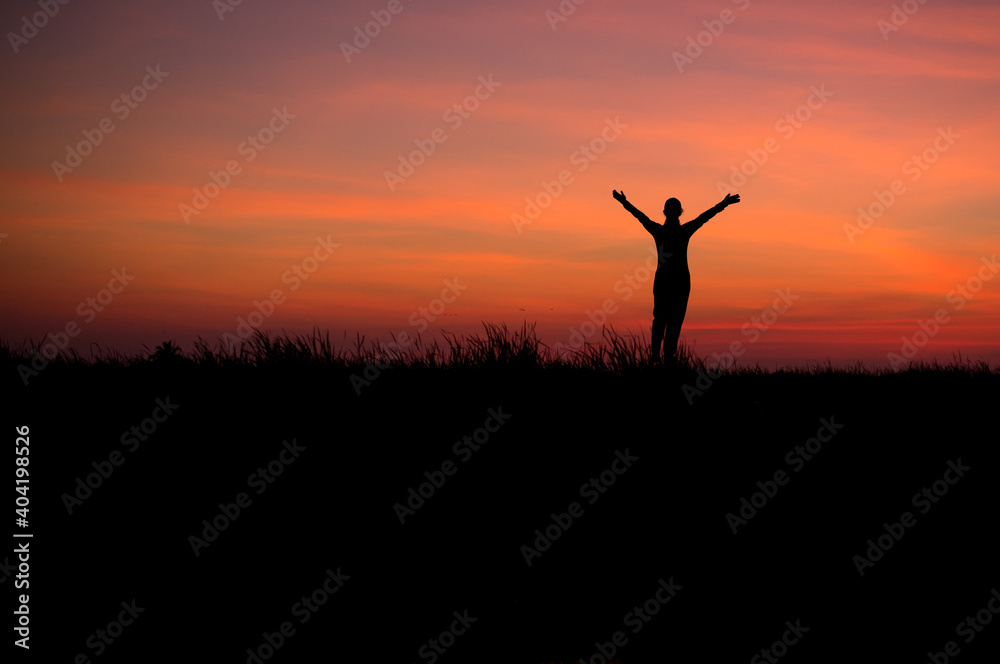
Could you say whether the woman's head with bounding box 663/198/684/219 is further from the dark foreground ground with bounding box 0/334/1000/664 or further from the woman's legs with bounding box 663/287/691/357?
the dark foreground ground with bounding box 0/334/1000/664

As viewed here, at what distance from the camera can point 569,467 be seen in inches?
340

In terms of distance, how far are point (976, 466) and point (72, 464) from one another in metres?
9.40

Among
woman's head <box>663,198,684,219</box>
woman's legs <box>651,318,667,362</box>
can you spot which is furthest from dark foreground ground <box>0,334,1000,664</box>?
woman's head <box>663,198,684,219</box>

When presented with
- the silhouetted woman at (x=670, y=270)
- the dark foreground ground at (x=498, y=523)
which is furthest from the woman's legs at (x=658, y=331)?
the dark foreground ground at (x=498, y=523)

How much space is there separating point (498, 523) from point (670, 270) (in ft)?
20.7

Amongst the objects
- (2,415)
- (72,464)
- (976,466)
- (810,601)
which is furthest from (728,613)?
(2,415)

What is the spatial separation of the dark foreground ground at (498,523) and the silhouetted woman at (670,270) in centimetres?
209

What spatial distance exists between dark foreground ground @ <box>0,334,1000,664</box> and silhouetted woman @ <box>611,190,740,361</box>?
6.86 ft

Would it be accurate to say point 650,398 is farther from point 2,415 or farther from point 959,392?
point 2,415

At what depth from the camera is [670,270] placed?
12.9 meters

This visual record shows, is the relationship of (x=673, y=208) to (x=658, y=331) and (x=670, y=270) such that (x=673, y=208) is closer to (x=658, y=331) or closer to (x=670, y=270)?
(x=670, y=270)

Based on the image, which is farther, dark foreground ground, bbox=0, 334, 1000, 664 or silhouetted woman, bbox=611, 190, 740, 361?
silhouetted woman, bbox=611, 190, 740, 361

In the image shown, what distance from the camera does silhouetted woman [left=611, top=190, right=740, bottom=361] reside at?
12.8 metres

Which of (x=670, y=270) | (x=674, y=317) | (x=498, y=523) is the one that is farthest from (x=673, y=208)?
(x=498, y=523)
